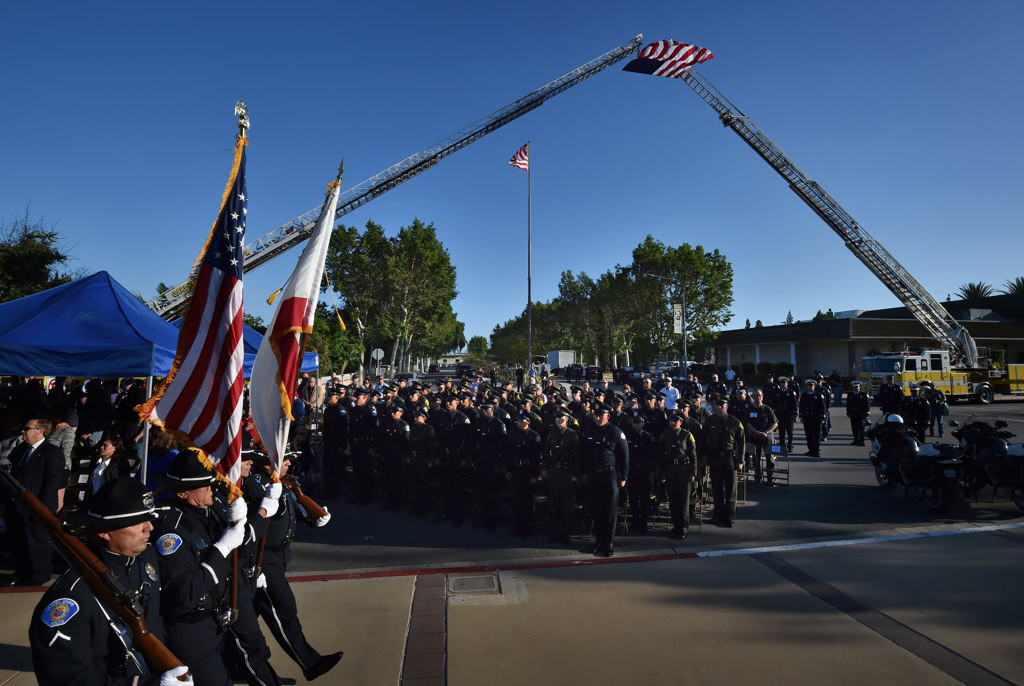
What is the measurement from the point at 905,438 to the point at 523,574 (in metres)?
7.08

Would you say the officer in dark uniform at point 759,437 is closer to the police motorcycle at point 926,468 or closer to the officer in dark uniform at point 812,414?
the police motorcycle at point 926,468

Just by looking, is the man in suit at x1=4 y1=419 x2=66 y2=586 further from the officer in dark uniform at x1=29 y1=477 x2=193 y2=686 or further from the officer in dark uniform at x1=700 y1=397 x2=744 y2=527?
the officer in dark uniform at x1=700 y1=397 x2=744 y2=527

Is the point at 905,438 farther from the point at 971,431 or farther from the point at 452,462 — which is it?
the point at 452,462

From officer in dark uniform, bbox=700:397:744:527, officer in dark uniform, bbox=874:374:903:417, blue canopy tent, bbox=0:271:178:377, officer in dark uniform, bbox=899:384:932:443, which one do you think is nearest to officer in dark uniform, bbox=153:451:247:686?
blue canopy tent, bbox=0:271:178:377

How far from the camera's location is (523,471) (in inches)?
308

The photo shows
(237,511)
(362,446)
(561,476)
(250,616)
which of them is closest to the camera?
(237,511)

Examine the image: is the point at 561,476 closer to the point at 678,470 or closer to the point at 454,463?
the point at 678,470

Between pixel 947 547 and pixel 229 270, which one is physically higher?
pixel 229 270

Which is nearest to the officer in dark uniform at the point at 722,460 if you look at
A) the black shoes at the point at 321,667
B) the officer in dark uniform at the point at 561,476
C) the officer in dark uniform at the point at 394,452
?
the officer in dark uniform at the point at 561,476

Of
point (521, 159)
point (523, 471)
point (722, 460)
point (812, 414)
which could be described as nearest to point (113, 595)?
point (523, 471)

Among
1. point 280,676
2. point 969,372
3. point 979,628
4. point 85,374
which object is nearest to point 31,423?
point 85,374

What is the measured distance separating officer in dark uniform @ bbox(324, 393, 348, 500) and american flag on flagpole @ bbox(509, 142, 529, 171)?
58.8ft

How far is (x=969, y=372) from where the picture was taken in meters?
25.9

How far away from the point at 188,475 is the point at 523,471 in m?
5.08
